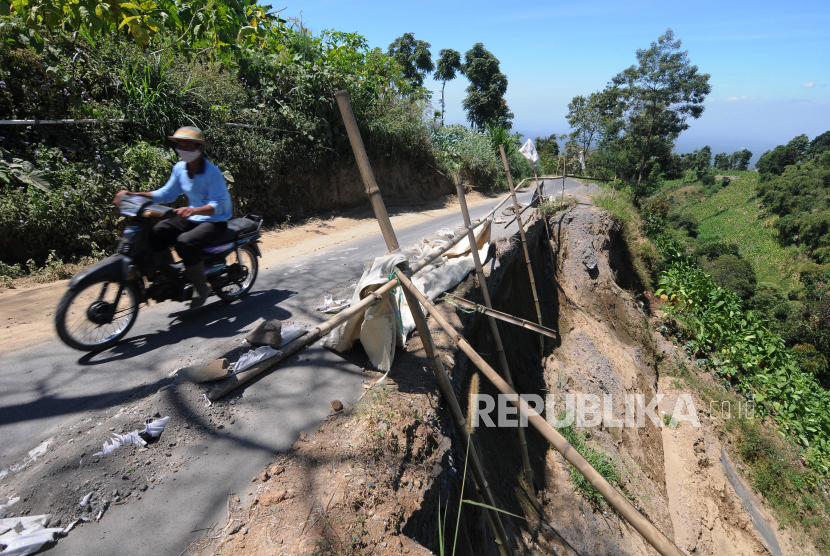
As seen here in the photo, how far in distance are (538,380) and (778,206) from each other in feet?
171

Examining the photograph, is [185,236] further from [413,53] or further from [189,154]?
[413,53]

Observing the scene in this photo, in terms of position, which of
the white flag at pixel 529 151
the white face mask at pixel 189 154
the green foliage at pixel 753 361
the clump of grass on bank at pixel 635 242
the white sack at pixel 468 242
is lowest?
the green foliage at pixel 753 361

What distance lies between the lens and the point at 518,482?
468 centimetres

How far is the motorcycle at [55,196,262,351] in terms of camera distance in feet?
10.1

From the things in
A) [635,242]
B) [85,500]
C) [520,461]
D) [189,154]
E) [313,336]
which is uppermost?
[189,154]

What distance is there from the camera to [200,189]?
371 cm

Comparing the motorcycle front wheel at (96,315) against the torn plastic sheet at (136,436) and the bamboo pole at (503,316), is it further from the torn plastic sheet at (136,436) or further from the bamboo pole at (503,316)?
the bamboo pole at (503,316)

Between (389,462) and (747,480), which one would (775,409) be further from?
(389,462)

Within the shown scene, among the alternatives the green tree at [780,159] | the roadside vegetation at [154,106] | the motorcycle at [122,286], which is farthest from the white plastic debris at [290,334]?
the green tree at [780,159]

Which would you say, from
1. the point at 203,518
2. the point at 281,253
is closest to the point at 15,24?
the point at 281,253

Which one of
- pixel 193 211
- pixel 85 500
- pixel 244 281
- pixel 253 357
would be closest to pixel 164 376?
pixel 253 357

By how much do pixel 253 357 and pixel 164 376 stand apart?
641 mm

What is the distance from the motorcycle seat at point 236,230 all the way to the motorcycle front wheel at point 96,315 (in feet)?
2.82

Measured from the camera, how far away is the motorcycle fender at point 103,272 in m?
3.04
